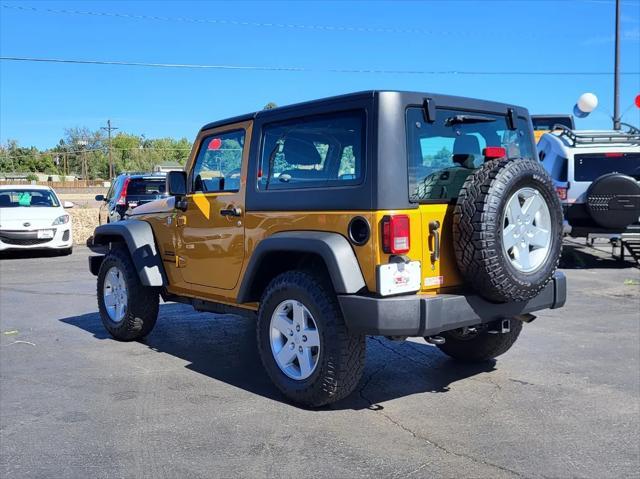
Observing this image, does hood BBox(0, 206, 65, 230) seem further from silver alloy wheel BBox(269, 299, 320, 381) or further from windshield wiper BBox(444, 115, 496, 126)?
windshield wiper BBox(444, 115, 496, 126)

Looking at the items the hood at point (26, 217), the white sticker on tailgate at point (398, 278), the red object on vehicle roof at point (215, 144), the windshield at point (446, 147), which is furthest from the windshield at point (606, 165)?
the hood at point (26, 217)

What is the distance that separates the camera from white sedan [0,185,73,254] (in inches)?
542

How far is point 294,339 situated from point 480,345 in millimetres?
1808

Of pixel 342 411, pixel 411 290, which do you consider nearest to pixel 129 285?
pixel 342 411

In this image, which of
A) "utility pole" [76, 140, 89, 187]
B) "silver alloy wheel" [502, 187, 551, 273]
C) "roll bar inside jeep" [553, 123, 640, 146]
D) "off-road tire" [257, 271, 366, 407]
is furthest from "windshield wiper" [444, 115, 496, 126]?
"utility pole" [76, 140, 89, 187]

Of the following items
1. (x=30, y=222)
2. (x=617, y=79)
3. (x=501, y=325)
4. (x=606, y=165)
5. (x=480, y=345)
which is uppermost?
(x=617, y=79)

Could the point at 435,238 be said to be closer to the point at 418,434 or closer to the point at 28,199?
the point at 418,434

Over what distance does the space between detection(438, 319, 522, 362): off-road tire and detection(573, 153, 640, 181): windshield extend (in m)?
7.05

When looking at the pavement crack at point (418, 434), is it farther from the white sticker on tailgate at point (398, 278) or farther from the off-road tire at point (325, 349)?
the white sticker on tailgate at point (398, 278)

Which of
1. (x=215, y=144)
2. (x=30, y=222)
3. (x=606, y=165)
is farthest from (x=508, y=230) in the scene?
(x=30, y=222)

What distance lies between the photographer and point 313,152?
4617mm

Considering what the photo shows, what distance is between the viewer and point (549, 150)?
12688mm

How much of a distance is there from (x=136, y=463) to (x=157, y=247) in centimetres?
291

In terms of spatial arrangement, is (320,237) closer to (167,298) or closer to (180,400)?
(180,400)
